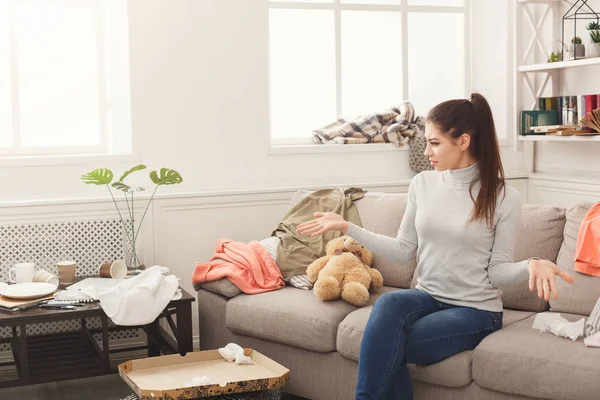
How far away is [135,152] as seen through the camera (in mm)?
3971

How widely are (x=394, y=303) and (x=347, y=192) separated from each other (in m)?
1.19

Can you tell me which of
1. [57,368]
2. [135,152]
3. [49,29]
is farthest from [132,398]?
[49,29]

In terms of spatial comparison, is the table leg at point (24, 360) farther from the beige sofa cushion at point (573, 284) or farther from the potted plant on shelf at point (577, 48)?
the potted plant on shelf at point (577, 48)

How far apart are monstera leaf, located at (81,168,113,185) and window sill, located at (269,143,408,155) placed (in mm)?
910

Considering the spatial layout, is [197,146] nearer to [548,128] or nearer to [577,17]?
[548,128]

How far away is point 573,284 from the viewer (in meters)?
2.99

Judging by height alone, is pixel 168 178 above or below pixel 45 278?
above

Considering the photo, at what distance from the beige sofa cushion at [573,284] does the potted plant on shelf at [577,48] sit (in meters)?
1.27

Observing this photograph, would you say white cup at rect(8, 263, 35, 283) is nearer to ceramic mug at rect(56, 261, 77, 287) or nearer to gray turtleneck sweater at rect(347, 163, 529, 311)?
ceramic mug at rect(56, 261, 77, 287)

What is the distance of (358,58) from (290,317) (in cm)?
201

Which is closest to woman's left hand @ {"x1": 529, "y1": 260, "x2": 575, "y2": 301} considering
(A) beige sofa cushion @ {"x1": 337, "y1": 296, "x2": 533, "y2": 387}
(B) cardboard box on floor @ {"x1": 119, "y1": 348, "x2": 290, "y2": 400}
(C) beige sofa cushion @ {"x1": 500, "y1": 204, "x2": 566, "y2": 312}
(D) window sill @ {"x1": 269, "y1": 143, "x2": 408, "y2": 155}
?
(A) beige sofa cushion @ {"x1": 337, "y1": 296, "x2": 533, "y2": 387}

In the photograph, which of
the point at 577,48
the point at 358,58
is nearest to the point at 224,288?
the point at 358,58

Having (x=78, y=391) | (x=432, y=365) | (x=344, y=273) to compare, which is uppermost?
(x=344, y=273)

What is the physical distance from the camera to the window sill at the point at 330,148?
13.9ft
